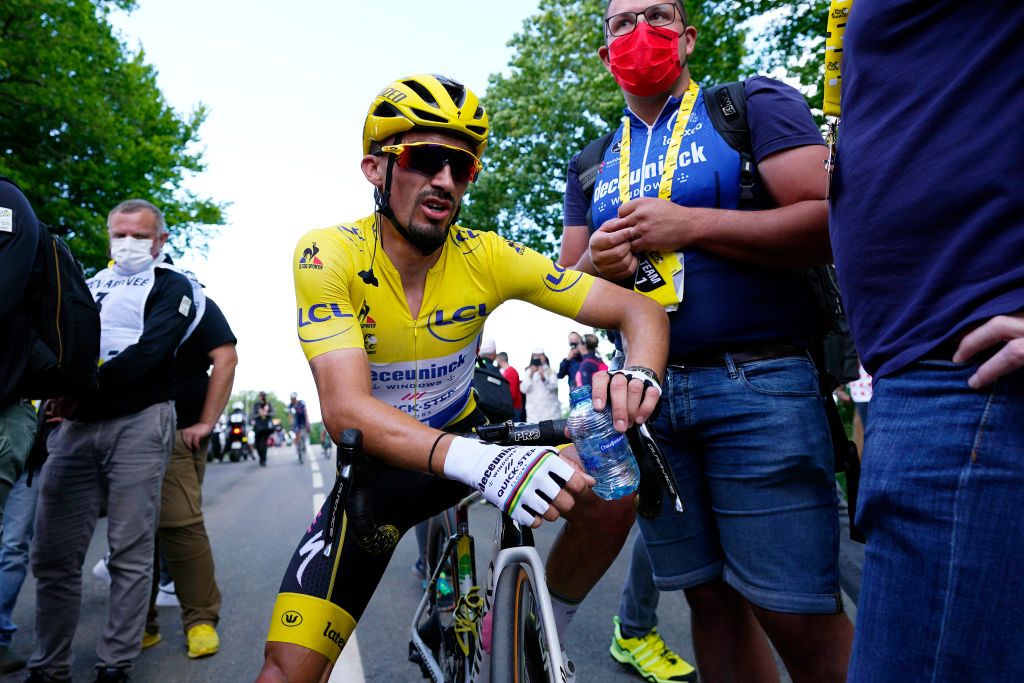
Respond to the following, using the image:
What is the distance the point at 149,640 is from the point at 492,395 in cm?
323

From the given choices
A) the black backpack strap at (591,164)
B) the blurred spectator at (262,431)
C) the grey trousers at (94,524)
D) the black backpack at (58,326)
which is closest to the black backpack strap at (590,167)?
the black backpack strap at (591,164)

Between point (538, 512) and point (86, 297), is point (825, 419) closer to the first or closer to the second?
point (538, 512)

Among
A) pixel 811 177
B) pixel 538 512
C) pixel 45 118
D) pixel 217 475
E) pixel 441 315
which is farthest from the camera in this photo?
pixel 217 475

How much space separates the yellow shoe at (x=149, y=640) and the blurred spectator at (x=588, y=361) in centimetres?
699

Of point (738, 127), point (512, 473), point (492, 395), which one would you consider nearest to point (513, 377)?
point (492, 395)

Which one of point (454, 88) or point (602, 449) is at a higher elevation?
point (454, 88)

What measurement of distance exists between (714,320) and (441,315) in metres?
0.86

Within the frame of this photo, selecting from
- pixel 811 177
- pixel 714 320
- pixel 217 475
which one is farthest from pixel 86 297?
pixel 217 475

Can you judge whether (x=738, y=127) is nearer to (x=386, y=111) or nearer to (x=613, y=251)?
(x=613, y=251)

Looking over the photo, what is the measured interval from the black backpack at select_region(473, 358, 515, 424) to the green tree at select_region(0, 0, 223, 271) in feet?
54.9

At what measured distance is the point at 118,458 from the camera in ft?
13.2

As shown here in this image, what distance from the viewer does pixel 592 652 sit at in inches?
160

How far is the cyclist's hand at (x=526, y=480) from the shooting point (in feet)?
5.44

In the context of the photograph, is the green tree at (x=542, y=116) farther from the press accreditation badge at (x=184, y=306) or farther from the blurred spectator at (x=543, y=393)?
the press accreditation badge at (x=184, y=306)
